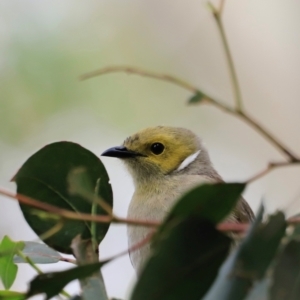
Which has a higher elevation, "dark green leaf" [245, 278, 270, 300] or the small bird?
"dark green leaf" [245, 278, 270, 300]

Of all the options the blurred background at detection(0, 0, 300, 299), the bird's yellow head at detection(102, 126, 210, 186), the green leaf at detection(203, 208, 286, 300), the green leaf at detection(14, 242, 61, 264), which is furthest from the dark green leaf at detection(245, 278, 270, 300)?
the blurred background at detection(0, 0, 300, 299)

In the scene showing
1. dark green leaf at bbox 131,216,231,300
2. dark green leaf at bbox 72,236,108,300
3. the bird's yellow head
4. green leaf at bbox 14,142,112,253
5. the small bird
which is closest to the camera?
dark green leaf at bbox 131,216,231,300

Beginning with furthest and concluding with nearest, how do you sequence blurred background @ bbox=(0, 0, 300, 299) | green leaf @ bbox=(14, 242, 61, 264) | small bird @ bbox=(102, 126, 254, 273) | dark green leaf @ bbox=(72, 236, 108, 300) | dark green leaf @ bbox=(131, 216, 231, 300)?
blurred background @ bbox=(0, 0, 300, 299) → small bird @ bbox=(102, 126, 254, 273) → green leaf @ bbox=(14, 242, 61, 264) → dark green leaf @ bbox=(72, 236, 108, 300) → dark green leaf @ bbox=(131, 216, 231, 300)

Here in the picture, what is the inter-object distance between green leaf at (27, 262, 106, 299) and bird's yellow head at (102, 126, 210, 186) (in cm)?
175

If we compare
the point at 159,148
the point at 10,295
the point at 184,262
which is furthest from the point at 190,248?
the point at 159,148

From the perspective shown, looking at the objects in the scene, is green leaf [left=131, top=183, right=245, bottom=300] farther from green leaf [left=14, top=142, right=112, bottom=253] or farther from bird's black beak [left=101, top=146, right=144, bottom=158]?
bird's black beak [left=101, top=146, right=144, bottom=158]

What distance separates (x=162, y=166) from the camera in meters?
2.89

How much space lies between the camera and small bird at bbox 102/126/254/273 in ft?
8.55

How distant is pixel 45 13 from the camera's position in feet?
18.5

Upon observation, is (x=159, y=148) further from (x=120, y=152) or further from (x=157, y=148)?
(x=120, y=152)

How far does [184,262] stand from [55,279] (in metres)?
0.22

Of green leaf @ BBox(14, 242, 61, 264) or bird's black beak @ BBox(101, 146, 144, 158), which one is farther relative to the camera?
bird's black beak @ BBox(101, 146, 144, 158)

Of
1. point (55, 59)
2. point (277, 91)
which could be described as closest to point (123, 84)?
point (55, 59)

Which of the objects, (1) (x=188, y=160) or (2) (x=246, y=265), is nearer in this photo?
(2) (x=246, y=265)
